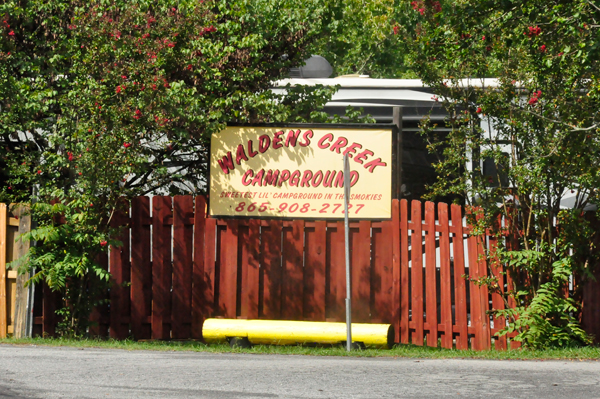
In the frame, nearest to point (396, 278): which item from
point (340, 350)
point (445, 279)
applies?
point (445, 279)

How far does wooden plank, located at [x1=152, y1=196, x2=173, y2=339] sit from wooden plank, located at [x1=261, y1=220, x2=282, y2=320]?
1.30 metres

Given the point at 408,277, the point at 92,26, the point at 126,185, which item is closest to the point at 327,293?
the point at 408,277

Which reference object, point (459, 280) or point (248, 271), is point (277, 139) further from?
point (459, 280)

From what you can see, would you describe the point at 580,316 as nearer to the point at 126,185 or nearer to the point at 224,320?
the point at 224,320

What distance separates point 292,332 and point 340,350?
2.31 ft

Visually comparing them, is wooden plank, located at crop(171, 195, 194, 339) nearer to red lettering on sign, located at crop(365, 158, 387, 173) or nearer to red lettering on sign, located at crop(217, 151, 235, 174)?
red lettering on sign, located at crop(217, 151, 235, 174)

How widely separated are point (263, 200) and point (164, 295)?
1.85 m

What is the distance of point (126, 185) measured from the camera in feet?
35.7

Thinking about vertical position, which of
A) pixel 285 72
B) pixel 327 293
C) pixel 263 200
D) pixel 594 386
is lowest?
pixel 594 386

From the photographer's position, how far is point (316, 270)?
10.6 m

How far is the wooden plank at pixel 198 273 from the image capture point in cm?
1067

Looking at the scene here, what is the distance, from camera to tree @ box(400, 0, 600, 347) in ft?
30.6

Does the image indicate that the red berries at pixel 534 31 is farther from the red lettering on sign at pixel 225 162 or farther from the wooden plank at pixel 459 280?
the red lettering on sign at pixel 225 162

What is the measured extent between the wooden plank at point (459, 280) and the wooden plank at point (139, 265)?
4.08m
